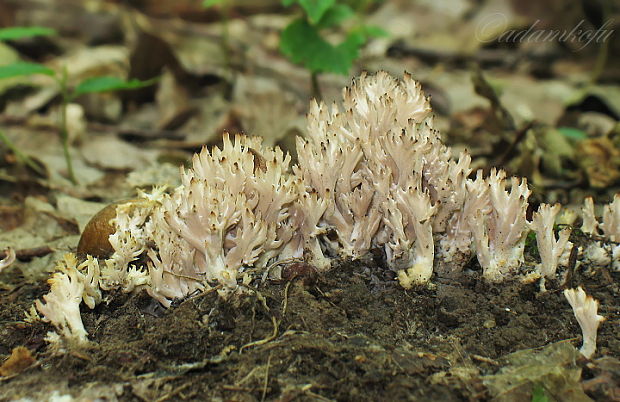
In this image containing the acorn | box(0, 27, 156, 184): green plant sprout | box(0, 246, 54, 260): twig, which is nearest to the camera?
the acorn

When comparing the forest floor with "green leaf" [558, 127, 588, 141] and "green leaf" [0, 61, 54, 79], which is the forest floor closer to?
"green leaf" [558, 127, 588, 141]

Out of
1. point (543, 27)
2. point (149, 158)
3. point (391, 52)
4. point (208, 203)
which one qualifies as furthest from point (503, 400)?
point (543, 27)

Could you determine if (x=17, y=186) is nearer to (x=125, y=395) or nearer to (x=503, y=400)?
(x=125, y=395)

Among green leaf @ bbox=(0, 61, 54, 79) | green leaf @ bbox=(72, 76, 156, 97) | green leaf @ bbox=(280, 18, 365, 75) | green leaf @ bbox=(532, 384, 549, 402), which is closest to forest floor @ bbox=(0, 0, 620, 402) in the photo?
green leaf @ bbox=(532, 384, 549, 402)

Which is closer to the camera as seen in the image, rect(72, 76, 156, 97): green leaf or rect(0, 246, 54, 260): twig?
rect(0, 246, 54, 260): twig

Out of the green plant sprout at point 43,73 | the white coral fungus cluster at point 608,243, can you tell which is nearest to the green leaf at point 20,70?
the green plant sprout at point 43,73

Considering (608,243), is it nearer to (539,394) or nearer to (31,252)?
(539,394)

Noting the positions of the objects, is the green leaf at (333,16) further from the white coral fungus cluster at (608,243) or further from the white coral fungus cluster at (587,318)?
the white coral fungus cluster at (587,318)

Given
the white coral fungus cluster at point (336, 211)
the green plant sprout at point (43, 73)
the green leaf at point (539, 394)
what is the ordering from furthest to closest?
the green plant sprout at point (43, 73) → the white coral fungus cluster at point (336, 211) → the green leaf at point (539, 394)
